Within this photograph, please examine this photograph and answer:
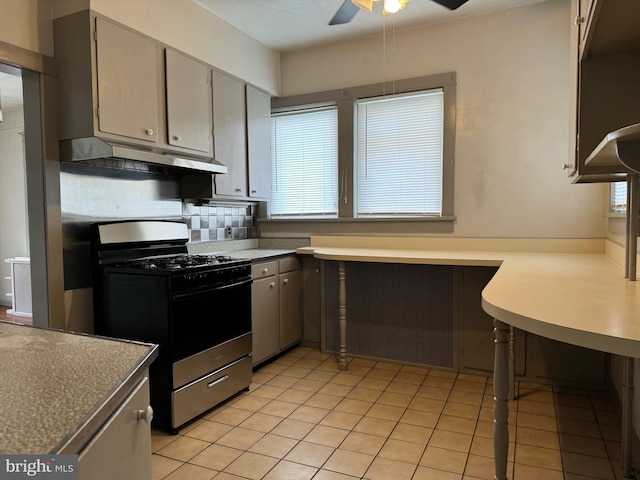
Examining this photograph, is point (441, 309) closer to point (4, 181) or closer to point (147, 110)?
point (147, 110)

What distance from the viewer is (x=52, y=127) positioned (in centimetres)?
242

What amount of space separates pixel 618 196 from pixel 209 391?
2.83 metres

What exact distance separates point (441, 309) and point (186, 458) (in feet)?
6.88

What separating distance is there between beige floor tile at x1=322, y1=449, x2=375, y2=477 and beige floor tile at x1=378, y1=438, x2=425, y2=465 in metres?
0.09

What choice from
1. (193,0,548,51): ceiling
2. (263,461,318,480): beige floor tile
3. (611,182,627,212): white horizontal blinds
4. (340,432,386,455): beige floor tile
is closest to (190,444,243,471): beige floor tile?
(263,461,318,480): beige floor tile

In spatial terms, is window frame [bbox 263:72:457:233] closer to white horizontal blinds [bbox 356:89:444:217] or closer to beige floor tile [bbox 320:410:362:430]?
white horizontal blinds [bbox 356:89:444:217]

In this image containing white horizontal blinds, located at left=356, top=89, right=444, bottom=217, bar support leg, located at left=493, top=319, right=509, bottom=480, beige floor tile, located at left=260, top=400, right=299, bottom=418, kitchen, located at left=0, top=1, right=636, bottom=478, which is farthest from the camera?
white horizontal blinds, located at left=356, top=89, right=444, bottom=217

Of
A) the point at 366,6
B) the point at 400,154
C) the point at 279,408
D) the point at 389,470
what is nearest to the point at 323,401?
the point at 279,408

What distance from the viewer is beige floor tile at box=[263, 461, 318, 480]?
1.99 meters

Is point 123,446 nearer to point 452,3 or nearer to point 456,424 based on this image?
point 456,424

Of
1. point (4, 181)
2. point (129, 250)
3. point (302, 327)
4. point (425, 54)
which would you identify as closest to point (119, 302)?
point (129, 250)

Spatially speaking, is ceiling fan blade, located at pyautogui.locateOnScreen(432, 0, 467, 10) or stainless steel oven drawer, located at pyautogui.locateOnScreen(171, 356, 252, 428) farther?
ceiling fan blade, located at pyautogui.locateOnScreen(432, 0, 467, 10)

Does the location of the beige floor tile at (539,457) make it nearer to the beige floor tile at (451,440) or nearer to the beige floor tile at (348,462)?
the beige floor tile at (451,440)

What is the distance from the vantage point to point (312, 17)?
3.42m
